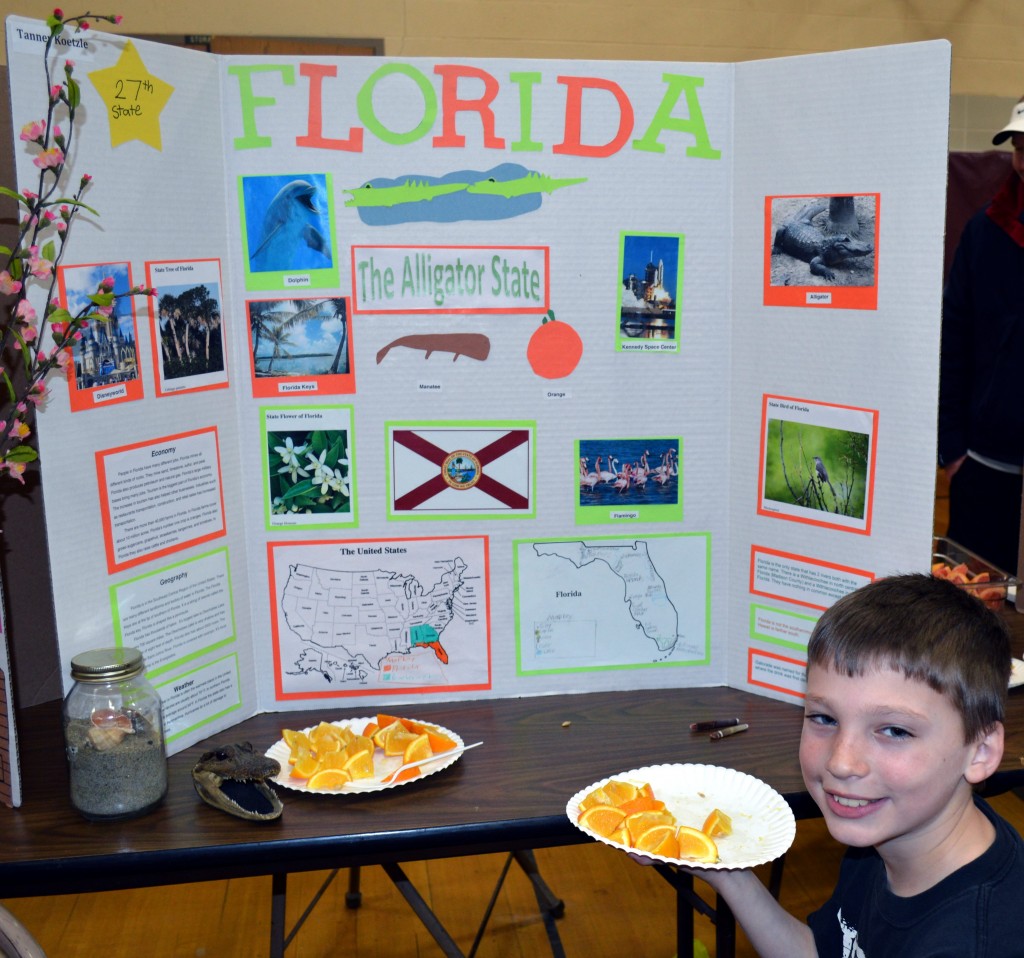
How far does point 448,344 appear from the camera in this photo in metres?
1.56

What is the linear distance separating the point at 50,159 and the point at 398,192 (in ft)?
1.56

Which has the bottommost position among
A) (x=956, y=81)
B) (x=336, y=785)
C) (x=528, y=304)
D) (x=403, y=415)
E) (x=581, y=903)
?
(x=581, y=903)

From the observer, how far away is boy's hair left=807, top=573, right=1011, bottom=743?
1.09 m

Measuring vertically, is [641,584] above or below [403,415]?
below

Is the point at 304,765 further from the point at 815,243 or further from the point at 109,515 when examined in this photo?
the point at 815,243

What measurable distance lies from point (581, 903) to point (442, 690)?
1.08m

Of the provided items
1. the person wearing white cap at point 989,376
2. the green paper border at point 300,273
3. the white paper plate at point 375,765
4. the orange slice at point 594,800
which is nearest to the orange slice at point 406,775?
the white paper plate at point 375,765

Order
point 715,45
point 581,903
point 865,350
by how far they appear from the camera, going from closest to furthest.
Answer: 1. point 865,350
2. point 581,903
3. point 715,45

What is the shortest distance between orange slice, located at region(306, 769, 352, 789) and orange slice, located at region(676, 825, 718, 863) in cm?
43

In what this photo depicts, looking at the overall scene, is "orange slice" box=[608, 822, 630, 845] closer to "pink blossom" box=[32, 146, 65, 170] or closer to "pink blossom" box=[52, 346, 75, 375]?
"pink blossom" box=[52, 346, 75, 375]

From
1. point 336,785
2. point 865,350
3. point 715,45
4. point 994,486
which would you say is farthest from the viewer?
point 715,45

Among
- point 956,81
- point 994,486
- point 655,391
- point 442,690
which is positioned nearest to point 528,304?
point 655,391

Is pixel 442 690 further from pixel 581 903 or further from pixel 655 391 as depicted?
pixel 581 903

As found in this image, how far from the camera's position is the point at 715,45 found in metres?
4.64
